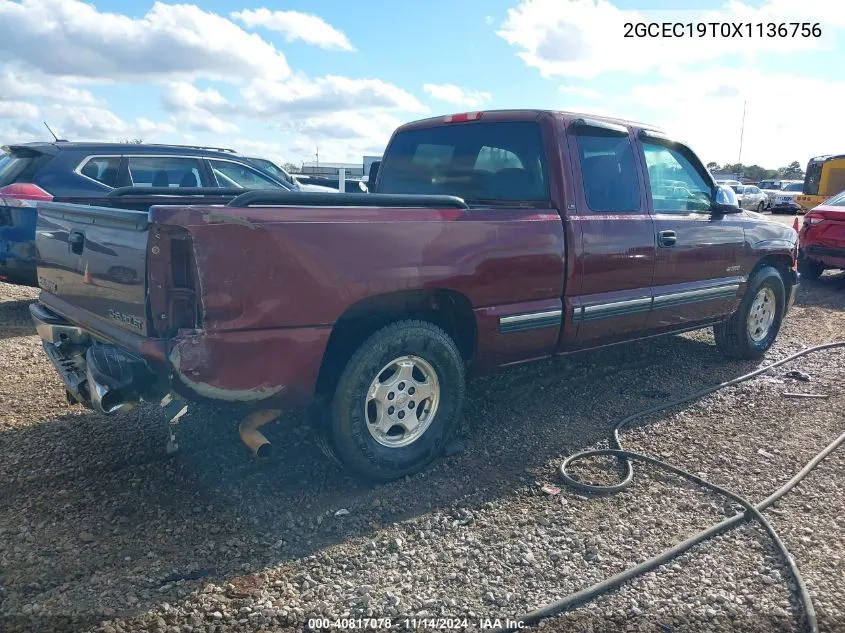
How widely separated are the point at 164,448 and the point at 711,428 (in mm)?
3338

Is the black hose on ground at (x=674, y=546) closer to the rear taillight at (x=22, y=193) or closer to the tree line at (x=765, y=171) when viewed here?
the rear taillight at (x=22, y=193)

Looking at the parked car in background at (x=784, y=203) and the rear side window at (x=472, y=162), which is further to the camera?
the parked car in background at (x=784, y=203)

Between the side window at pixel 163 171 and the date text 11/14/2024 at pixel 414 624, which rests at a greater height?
the side window at pixel 163 171

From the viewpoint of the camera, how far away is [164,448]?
3.84 metres

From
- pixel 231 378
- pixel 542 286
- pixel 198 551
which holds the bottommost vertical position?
pixel 198 551

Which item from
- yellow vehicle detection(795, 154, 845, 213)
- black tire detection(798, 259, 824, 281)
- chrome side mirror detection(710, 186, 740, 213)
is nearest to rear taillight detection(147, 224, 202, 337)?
chrome side mirror detection(710, 186, 740, 213)

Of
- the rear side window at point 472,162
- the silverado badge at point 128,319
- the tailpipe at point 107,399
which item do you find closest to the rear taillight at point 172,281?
the silverado badge at point 128,319

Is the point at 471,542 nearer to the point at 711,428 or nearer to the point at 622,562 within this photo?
the point at 622,562

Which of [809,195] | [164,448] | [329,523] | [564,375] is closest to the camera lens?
[329,523]

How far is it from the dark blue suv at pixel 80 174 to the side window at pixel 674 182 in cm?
382

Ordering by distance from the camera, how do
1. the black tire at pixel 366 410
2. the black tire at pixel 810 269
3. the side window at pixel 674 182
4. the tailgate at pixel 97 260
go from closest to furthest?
the tailgate at pixel 97 260 < the black tire at pixel 366 410 < the side window at pixel 674 182 < the black tire at pixel 810 269

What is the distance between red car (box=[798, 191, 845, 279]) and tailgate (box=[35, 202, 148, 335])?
32.0 ft

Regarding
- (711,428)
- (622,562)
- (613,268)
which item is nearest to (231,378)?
(622,562)

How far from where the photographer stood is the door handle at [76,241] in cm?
330
